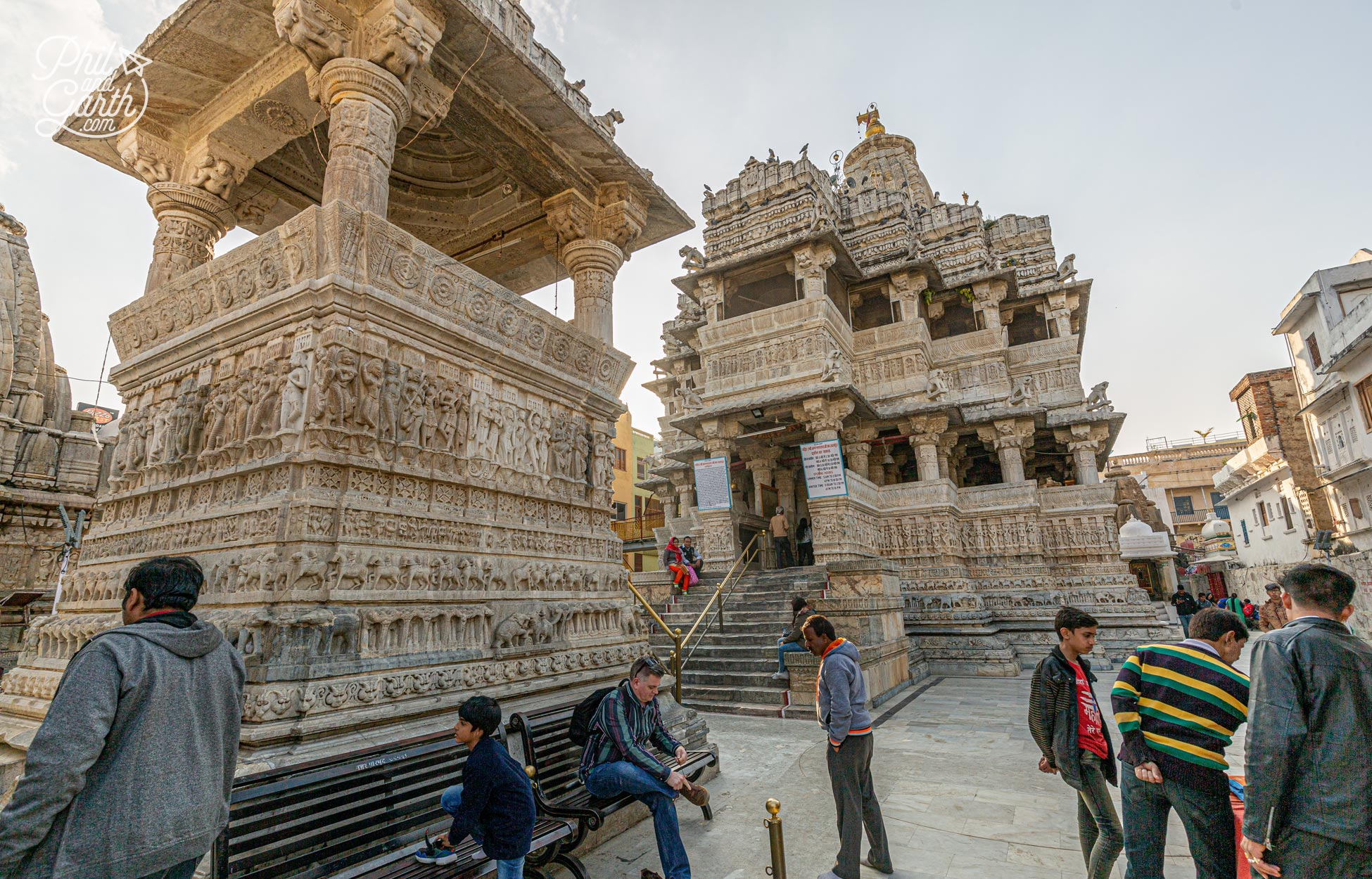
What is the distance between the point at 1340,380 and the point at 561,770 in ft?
80.1

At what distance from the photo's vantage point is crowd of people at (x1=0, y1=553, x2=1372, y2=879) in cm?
159

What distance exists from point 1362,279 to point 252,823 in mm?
27933

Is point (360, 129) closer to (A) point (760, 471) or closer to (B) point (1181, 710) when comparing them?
(B) point (1181, 710)

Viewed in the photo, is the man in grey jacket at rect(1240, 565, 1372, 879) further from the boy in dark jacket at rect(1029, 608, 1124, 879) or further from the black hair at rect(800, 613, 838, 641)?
the black hair at rect(800, 613, 838, 641)

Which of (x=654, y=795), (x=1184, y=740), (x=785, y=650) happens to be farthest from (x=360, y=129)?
(x=785, y=650)

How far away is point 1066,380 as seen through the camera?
709 inches

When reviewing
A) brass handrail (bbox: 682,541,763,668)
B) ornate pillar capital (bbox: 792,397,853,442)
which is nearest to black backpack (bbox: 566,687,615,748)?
brass handrail (bbox: 682,541,763,668)

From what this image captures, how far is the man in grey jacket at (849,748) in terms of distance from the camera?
3266 mm

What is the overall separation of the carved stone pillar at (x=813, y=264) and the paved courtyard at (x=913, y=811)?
11.3m

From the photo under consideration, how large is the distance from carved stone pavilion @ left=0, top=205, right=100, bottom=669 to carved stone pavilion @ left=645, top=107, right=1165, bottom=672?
12.0 m

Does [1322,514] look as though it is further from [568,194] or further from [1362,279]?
[568,194]

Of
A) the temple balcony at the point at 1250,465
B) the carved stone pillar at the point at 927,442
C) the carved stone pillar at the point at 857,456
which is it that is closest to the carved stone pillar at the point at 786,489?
the carved stone pillar at the point at 857,456

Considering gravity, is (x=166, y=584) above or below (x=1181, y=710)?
above

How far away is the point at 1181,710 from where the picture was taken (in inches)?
98.0
